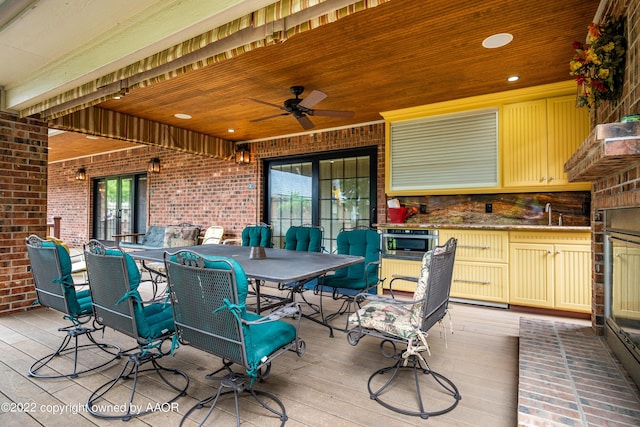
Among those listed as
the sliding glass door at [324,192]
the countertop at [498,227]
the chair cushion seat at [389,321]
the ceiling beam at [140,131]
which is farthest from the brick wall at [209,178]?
the chair cushion seat at [389,321]

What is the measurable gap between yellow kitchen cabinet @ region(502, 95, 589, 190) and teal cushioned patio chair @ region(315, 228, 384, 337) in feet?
6.28

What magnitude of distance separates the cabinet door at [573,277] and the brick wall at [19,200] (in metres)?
5.94

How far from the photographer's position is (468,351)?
8.66ft

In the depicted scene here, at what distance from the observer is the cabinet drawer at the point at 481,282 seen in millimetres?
3732

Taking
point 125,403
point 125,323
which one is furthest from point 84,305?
point 125,403

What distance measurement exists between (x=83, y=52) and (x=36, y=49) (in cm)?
42

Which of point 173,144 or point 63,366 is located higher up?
point 173,144

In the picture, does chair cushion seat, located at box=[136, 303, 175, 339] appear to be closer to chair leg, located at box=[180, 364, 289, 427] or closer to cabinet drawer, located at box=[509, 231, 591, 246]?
chair leg, located at box=[180, 364, 289, 427]

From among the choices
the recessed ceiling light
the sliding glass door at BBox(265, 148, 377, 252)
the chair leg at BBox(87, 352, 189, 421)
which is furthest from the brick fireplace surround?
the sliding glass door at BBox(265, 148, 377, 252)

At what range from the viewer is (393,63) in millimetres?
3104

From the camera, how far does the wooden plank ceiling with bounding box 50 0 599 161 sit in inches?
93.2

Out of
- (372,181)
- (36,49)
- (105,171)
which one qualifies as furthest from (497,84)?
(105,171)

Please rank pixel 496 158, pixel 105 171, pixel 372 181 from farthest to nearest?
pixel 105 171
pixel 372 181
pixel 496 158

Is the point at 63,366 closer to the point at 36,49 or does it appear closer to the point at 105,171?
the point at 36,49
